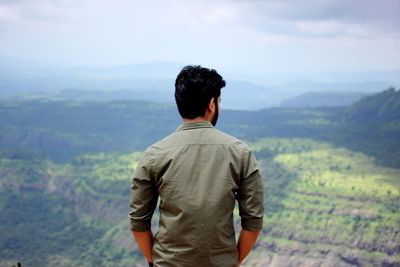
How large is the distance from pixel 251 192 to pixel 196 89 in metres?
0.83

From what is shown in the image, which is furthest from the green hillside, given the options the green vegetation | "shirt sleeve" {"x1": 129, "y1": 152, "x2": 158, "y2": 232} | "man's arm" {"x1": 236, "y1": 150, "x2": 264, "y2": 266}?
"shirt sleeve" {"x1": 129, "y1": 152, "x2": 158, "y2": 232}

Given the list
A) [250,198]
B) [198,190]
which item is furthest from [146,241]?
[250,198]

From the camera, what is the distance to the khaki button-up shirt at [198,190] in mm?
3432

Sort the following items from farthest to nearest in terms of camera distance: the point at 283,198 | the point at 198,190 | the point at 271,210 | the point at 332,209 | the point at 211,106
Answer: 1. the point at 283,198
2. the point at 271,210
3. the point at 332,209
4. the point at 211,106
5. the point at 198,190

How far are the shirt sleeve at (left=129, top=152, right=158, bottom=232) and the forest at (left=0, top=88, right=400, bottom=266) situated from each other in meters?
60.8

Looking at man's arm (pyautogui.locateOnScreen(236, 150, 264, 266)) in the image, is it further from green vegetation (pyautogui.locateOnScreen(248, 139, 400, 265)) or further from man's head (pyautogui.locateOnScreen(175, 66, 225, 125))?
green vegetation (pyautogui.locateOnScreen(248, 139, 400, 265))

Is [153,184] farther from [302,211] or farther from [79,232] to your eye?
[79,232]

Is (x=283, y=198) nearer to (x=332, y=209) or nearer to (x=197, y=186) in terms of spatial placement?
(x=332, y=209)

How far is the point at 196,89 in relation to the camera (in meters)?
3.59

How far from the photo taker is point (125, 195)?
299ft

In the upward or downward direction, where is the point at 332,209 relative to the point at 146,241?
downward

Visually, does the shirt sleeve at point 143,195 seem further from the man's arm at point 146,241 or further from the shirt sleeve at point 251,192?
the shirt sleeve at point 251,192

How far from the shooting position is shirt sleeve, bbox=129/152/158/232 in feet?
11.5

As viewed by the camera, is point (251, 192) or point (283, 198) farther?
point (283, 198)
